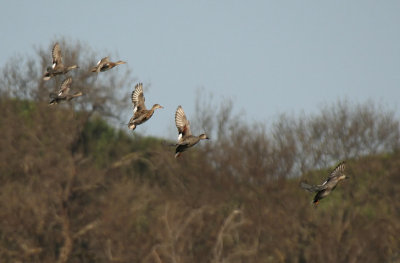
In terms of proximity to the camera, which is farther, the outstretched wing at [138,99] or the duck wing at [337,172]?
the outstretched wing at [138,99]

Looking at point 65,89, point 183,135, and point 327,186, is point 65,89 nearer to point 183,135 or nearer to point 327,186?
point 183,135

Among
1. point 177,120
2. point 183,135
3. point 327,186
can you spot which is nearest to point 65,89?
point 177,120

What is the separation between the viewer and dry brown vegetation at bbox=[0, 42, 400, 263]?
1618 inches

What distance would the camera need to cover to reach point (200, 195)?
48.7 meters

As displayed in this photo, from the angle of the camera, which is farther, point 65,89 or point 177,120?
point 65,89

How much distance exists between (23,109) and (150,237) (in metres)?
19.7

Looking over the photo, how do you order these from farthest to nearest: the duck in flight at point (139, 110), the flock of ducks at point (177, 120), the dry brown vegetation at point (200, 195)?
the dry brown vegetation at point (200, 195) → the duck in flight at point (139, 110) → the flock of ducks at point (177, 120)

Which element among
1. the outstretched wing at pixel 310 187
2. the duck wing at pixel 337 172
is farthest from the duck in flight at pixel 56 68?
the outstretched wing at pixel 310 187

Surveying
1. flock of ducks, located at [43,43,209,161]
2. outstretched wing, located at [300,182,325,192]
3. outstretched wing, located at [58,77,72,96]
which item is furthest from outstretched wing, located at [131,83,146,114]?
outstretched wing, located at [300,182,325,192]

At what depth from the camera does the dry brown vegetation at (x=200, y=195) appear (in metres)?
41.1

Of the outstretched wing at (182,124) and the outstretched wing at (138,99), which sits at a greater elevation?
the outstretched wing at (138,99)

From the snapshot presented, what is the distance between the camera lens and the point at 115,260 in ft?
129

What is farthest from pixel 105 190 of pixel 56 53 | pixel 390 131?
pixel 56 53

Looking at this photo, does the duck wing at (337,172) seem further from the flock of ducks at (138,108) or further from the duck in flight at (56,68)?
the duck in flight at (56,68)
